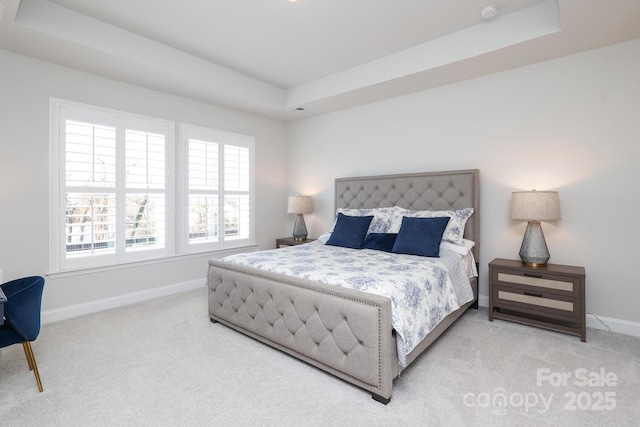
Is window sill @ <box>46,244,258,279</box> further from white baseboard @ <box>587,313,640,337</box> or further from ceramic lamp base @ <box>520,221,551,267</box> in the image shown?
white baseboard @ <box>587,313,640,337</box>

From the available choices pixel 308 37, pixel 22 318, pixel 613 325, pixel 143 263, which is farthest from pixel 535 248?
pixel 143 263

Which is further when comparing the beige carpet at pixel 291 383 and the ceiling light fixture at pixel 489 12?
the ceiling light fixture at pixel 489 12

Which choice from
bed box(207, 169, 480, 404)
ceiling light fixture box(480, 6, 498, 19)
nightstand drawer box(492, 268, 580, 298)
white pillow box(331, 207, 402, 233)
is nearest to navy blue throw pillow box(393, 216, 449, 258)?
white pillow box(331, 207, 402, 233)

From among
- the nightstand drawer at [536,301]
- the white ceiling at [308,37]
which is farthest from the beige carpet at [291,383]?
the white ceiling at [308,37]

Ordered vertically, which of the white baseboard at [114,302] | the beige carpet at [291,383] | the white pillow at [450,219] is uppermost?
the white pillow at [450,219]

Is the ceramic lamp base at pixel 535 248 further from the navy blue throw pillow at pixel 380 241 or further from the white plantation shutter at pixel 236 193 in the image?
the white plantation shutter at pixel 236 193

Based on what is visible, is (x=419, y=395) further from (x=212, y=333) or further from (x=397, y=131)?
(x=397, y=131)

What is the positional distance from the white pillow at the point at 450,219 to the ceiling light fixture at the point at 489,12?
1.87 metres

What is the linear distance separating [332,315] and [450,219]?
198 centimetres

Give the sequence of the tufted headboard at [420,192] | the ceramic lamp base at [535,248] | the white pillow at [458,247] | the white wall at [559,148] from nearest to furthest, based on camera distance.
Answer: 1. the white wall at [559,148]
2. the ceramic lamp base at [535,248]
3. the white pillow at [458,247]
4. the tufted headboard at [420,192]

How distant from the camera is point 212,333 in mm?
2959

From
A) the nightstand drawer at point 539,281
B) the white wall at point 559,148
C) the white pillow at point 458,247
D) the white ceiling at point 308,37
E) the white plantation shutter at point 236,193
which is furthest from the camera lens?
the white plantation shutter at point 236,193

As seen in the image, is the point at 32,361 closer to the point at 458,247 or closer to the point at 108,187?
the point at 108,187

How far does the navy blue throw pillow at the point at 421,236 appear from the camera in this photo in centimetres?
315
